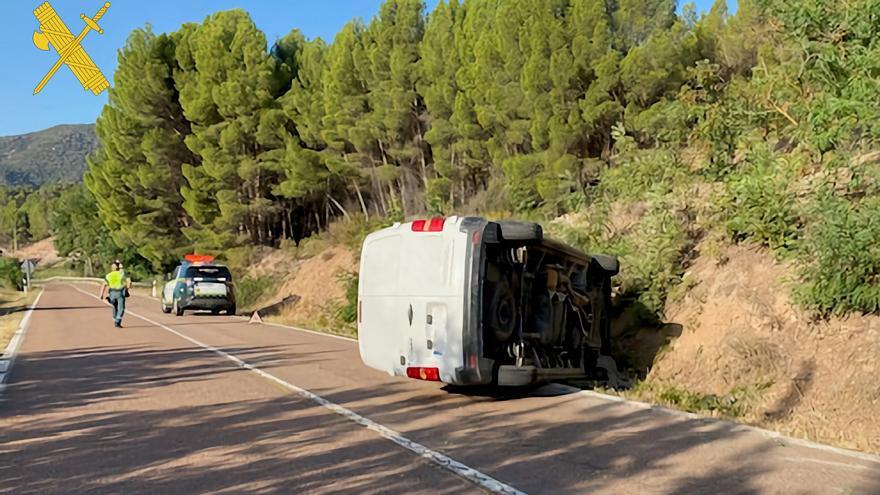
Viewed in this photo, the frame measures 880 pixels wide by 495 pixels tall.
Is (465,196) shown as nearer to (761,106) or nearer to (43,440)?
(761,106)

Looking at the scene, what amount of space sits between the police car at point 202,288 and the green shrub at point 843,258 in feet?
69.9

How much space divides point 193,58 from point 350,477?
1450 inches

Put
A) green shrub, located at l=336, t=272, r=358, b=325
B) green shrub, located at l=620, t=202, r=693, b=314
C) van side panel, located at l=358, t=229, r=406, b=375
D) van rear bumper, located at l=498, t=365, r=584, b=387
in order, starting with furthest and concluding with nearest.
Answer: green shrub, located at l=336, t=272, r=358, b=325 → green shrub, located at l=620, t=202, r=693, b=314 → van side panel, located at l=358, t=229, r=406, b=375 → van rear bumper, located at l=498, t=365, r=584, b=387

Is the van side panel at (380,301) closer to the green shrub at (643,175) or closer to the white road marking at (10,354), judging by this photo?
the white road marking at (10,354)

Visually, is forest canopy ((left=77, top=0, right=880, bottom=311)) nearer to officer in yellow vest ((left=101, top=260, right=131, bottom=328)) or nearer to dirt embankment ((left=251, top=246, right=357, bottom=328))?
dirt embankment ((left=251, top=246, right=357, bottom=328))

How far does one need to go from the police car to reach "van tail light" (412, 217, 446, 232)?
1977cm

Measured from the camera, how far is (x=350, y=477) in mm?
6035

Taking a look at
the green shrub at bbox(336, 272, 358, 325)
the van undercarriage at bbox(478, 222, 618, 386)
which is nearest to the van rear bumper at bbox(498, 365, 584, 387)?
the van undercarriage at bbox(478, 222, 618, 386)

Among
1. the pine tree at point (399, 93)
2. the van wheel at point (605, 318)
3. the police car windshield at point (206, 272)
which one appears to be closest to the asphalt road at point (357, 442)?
the van wheel at point (605, 318)

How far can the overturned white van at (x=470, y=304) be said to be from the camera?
8742 millimetres

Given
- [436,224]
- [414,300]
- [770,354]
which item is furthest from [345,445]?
[770,354]

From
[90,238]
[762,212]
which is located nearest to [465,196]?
[762,212]

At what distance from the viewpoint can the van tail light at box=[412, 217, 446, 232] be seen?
9102mm

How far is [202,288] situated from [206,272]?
2.14 ft
